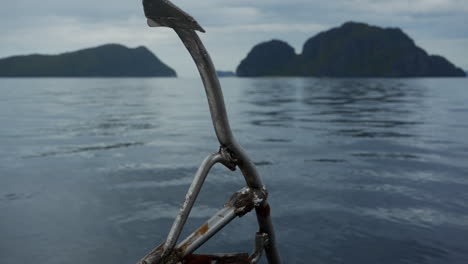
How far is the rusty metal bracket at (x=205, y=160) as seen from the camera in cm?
318

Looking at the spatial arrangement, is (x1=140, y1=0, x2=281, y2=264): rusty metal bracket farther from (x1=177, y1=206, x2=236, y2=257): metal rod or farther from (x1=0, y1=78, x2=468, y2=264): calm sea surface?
(x1=0, y1=78, x2=468, y2=264): calm sea surface

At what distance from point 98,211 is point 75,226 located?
91 cm

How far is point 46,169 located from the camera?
12.3 m

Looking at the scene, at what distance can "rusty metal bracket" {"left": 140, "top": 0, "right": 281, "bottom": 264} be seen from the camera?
3.18m

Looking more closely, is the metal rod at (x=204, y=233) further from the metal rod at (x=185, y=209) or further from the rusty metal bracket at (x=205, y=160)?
the metal rod at (x=185, y=209)

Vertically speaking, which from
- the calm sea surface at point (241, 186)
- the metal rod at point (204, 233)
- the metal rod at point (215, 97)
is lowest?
the calm sea surface at point (241, 186)

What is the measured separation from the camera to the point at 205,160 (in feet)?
11.1

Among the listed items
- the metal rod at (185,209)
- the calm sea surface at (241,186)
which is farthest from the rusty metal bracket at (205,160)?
the calm sea surface at (241,186)

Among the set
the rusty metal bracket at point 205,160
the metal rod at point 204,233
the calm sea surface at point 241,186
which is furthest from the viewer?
the calm sea surface at point 241,186

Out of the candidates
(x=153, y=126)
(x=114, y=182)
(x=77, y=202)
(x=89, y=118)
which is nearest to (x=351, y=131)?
(x=153, y=126)

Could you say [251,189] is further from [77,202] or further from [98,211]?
[77,202]

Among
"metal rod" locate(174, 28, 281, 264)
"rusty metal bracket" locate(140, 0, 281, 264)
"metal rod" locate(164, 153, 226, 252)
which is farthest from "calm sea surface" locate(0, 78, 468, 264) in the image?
"metal rod" locate(164, 153, 226, 252)

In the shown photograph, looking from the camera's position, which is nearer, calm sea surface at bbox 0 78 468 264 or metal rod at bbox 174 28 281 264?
metal rod at bbox 174 28 281 264

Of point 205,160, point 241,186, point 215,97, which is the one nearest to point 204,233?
point 205,160
